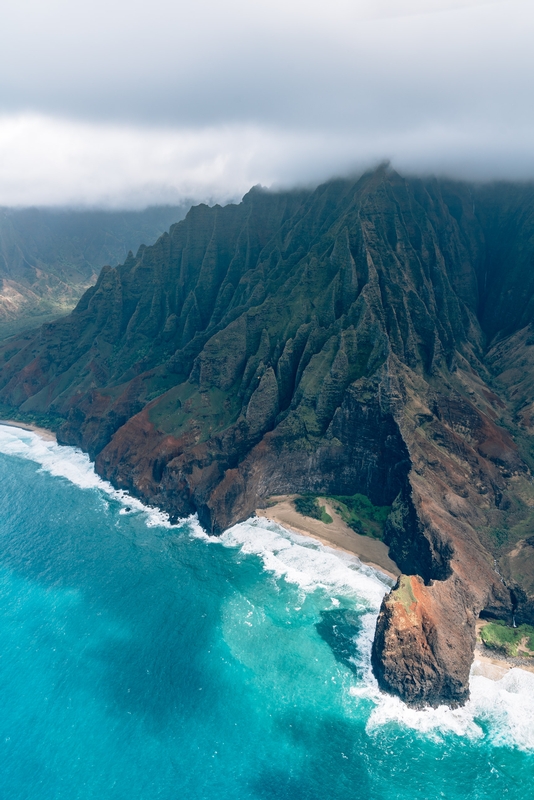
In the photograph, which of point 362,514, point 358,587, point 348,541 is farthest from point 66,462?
point 358,587

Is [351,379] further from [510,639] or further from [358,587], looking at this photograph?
[510,639]

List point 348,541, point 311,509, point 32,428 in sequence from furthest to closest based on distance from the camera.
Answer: point 32,428
point 311,509
point 348,541

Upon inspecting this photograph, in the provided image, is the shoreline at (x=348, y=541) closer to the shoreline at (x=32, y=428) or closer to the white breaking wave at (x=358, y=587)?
the white breaking wave at (x=358, y=587)

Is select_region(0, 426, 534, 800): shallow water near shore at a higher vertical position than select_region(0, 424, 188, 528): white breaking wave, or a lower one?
higher

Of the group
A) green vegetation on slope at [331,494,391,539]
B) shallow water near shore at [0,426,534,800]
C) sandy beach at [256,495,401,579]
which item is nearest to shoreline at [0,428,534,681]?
sandy beach at [256,495,401,579]

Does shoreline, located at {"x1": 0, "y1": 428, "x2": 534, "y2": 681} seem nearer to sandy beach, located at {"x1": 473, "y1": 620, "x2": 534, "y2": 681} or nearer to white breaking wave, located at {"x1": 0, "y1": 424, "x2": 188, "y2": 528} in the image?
sandy beach, located at {"x1": 473, "y1": 620, "x2": 534, "y2": 681}

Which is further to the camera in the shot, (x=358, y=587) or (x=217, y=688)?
(x=358, y=587)
